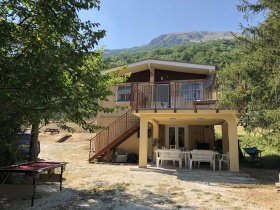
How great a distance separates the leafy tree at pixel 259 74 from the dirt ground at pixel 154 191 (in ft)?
7.39

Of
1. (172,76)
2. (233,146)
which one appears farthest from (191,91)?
(233,146)

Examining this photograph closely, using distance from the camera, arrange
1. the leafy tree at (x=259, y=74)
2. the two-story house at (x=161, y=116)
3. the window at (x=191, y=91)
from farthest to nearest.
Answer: the window at (x=191, y=91) → the two-story house at (x=161, y=116) → the leafy tree at (x=259, y=74)

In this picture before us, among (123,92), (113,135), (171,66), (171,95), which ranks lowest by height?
(113,135)

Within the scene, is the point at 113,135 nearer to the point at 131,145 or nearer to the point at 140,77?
the point at 131,145

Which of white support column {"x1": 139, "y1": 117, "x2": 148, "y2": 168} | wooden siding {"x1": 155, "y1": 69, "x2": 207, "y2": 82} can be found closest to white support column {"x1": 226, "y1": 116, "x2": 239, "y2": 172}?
white support column {"x1": 139, "y1": 117, "x2": 148, "y2": 168}

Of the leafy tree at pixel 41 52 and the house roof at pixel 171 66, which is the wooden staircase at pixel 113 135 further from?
the leafy tree at pixel 41 52

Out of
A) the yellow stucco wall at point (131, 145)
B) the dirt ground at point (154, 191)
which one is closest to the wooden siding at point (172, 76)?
the yellow stucco wall at point (131, 145)

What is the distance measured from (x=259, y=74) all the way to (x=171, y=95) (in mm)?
8304

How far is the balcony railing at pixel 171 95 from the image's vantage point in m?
16.1

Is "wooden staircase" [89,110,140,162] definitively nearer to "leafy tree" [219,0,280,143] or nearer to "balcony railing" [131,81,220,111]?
"balcony railing" [131,81,220,111]

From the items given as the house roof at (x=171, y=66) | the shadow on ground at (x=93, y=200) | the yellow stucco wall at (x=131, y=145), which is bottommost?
the shadow on ground at (x=93, y=200)

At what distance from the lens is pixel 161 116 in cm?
1545

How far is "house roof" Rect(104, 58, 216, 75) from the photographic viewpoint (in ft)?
59.7

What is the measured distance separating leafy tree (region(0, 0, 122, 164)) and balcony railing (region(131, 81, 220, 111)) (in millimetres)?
9096
